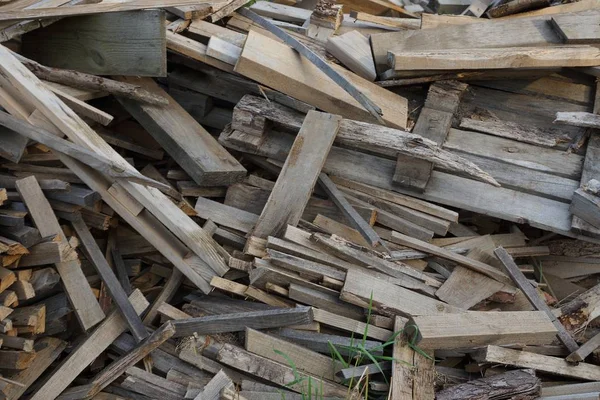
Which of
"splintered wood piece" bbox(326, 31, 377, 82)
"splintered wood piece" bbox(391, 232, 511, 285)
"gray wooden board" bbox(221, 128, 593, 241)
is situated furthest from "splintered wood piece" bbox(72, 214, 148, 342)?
"splintered wood piece" bbox(326, 31, 377, 82)

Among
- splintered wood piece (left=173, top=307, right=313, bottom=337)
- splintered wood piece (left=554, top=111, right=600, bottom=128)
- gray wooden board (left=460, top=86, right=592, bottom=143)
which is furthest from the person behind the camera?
gray wooden board (left=460, top=86, right=592, bottom=143)

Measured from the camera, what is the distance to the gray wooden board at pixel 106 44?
4281mm

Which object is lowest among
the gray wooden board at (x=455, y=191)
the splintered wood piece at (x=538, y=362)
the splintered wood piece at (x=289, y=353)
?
the splintered wood piece at (x=289, y=353)

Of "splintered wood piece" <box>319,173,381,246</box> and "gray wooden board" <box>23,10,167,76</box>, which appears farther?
"gray wooden board" <box>23,10,167,76</box>

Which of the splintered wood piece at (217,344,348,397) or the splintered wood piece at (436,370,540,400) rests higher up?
the splintered wood piece at (436,370,540,400)

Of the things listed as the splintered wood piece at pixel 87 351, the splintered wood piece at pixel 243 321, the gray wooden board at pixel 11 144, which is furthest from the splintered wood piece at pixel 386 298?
the gray wooden board at pixel 11 144

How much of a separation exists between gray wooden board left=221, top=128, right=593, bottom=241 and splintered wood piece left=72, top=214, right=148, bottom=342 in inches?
40.0

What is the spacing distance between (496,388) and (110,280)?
7.05 ft

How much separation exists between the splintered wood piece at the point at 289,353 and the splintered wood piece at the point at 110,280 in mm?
613

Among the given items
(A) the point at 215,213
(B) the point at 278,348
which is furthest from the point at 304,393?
(A) the point at 215,213

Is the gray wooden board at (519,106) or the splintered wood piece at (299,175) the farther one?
the gray wooden board at (519,106)

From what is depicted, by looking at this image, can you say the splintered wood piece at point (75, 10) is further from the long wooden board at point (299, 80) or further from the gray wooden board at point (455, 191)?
the gray wooden board at point (455, 191)

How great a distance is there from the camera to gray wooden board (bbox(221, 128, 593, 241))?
4.16 meters

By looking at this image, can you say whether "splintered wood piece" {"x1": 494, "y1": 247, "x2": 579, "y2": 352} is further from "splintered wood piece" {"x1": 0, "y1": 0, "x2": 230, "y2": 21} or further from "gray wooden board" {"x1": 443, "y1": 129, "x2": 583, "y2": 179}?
"splintered wood piece" {"x1": 0, "y1": 0, "x2": 230, "y2": 21}
